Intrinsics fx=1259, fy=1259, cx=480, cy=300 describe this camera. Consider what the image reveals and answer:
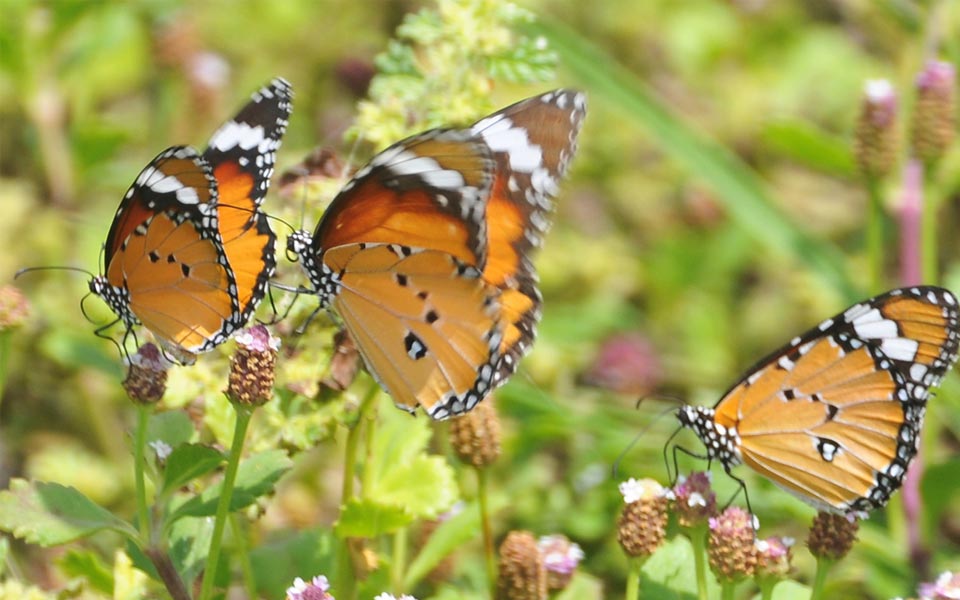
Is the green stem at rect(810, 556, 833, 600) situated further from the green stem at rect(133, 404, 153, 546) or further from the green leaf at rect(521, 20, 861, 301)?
the green leaf at rect(521, 20, 861, 301)

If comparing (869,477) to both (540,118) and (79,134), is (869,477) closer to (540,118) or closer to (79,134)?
(540,118)

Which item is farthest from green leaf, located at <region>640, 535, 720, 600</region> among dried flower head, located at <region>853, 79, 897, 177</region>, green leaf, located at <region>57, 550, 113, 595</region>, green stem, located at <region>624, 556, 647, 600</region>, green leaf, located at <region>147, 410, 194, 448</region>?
dried flower head, located at <region>853, 79, 897, 177</region>

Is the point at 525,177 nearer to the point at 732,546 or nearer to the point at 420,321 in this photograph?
the point at 420,321

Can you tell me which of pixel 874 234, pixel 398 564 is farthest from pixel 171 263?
pixel 874 234

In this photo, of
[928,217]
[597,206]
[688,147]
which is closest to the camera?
[928,217]

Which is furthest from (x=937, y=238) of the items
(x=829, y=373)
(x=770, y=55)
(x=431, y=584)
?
(x=431, y=584)
